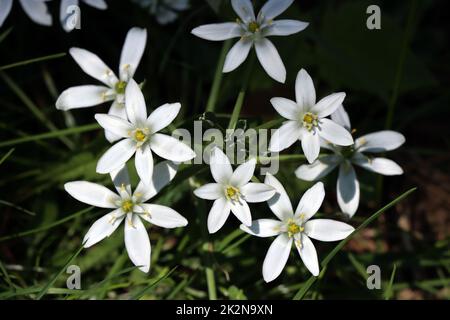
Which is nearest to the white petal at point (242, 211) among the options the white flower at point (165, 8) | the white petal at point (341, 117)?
the white petal at point (341, 117)

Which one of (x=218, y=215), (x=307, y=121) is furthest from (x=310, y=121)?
(x=218, y=215)

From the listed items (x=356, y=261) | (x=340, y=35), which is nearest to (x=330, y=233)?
(x=356, y=261)

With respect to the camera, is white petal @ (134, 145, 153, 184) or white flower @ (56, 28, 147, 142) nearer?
white petal @ (134, 145, 153, 184)

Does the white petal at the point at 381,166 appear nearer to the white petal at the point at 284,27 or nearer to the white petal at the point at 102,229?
the white petal at the point at 284,27

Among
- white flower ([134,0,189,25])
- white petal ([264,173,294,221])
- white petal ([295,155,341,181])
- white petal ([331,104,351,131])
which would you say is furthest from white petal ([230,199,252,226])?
white flower ([134,0,189,25])

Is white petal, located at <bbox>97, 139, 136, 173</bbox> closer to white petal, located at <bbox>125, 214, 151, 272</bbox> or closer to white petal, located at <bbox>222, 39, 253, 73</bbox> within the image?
white petal, located at <bbox>125, 214, 151, 272</bbox>
